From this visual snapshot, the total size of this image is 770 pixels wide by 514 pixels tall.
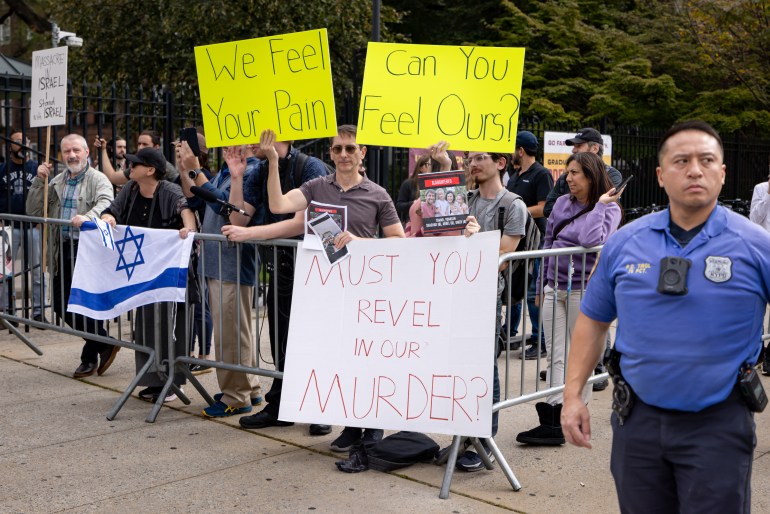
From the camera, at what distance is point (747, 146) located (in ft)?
67.6

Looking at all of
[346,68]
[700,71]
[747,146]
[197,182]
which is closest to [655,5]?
[700,71]

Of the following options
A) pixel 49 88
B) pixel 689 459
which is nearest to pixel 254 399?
pixel 49 88

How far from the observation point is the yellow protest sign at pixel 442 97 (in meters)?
5.29

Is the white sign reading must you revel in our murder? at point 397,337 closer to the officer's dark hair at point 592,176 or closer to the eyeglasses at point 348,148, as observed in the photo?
the eyeglasses at point 348,148

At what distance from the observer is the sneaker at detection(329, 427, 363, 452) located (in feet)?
18.8

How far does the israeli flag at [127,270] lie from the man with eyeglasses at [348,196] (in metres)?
0.87

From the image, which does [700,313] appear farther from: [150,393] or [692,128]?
[150,393]

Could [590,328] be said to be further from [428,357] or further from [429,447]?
[429,447]

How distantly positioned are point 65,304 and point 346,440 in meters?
3.58

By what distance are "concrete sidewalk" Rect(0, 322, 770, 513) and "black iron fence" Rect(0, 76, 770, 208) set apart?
4166mm

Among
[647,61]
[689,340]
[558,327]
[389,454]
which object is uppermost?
[647,61]

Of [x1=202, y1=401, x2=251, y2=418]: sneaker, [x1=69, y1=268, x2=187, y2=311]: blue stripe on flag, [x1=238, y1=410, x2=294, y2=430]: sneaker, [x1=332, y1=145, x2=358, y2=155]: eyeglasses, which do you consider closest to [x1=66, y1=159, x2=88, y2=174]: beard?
[x1=69, y1=268, x2=187, y2=311]: blue stripe on flag

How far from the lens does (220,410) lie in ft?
21.4

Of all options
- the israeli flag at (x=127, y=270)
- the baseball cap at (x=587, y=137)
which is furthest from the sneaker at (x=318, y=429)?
the baseball cap at (x=587, y=137)
